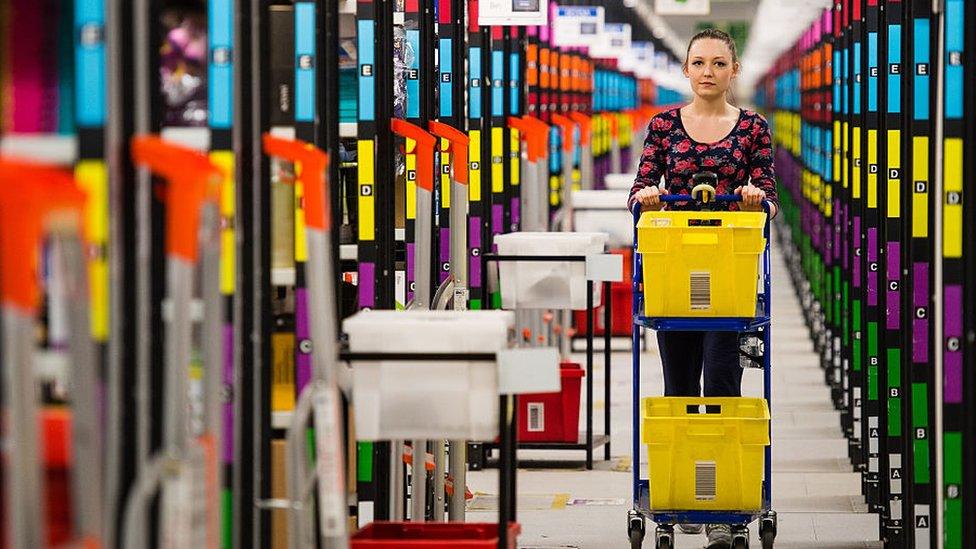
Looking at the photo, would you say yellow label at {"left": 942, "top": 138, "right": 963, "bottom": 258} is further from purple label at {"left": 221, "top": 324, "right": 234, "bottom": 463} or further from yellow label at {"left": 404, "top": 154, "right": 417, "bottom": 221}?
yellow label at {"left": 404, "top": 154, "right": 417, "bottom": 221}

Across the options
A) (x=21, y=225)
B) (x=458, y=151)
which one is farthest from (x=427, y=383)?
(x=458, y=151)

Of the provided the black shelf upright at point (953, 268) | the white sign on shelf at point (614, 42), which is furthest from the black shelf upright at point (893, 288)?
the white sign on shelf at point (614, 42)

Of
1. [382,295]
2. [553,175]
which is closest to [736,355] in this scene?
[382,295]

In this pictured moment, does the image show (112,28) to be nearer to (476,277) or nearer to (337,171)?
(337,171)

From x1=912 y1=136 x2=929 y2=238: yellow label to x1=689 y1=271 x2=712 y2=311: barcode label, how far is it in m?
0.90

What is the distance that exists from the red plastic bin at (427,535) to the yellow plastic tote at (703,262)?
1.69 meters

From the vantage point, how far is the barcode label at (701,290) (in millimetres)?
6824

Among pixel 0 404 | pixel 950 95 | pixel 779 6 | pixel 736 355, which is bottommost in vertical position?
pixel 736 355

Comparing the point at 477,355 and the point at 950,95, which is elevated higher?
the point at 950,95

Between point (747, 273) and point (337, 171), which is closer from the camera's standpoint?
point (337, 171)

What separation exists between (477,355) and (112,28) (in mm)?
1596

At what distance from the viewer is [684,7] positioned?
24672 mm

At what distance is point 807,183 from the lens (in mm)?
17125

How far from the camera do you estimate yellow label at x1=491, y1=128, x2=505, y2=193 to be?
10.9m
